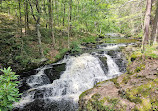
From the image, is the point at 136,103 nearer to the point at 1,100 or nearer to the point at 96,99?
the point at 96,99

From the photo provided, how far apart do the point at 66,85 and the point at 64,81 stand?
414 millimetres


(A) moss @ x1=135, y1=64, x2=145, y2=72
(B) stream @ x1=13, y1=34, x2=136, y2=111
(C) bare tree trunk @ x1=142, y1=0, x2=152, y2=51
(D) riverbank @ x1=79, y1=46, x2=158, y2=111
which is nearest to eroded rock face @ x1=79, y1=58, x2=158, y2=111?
(D) riverbank @ x1=79, y1=46, x2=158, y2=111

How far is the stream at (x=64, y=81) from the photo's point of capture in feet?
18.2

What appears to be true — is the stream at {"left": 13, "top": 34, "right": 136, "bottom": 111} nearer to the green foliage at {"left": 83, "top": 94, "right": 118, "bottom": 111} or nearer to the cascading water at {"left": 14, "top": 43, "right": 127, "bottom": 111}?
the cascading water at {"left": 14, "top": 43, "right": 127, "bottom": 111}

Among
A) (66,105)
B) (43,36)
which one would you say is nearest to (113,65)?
(66,105)

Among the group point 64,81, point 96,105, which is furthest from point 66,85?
point 96,105

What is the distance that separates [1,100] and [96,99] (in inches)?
115

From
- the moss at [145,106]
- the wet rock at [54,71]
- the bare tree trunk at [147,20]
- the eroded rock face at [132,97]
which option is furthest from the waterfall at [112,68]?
the moss at [145,106]

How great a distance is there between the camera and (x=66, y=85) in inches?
277

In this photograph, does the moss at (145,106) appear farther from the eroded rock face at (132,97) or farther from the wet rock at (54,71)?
the wet rock at (54,71)

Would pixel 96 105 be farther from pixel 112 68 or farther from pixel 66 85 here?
pixel 112 68

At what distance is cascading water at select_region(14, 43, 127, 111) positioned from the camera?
5.47 meters

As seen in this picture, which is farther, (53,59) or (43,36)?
(43,36)

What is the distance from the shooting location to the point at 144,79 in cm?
378
